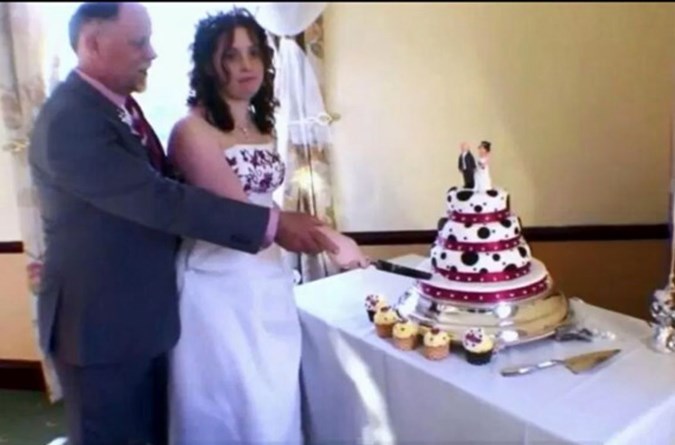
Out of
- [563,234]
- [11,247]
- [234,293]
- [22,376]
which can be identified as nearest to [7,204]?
[11,247]

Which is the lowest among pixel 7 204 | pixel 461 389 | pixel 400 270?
pixel 461 389

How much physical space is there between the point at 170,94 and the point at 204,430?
36 cm

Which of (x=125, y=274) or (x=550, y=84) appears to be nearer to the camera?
(x=125, y=274)

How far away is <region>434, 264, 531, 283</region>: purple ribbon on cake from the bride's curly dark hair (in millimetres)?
239

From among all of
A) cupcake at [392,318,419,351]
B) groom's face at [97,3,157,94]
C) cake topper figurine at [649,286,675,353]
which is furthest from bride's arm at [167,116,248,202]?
cake topper figurine at [649,286,675,353]

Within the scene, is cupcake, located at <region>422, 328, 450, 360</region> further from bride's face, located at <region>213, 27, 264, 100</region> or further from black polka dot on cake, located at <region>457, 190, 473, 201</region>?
bride's face, located at <region>213, 27, 264, 100</region>

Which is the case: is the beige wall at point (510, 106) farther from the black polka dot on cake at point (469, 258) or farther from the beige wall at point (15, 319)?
the beige wall at point (15, 319)

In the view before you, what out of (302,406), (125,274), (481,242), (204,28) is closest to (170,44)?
(204,28)

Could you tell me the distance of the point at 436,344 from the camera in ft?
2.32

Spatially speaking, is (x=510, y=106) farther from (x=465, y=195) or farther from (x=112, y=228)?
(x=112, y=228)

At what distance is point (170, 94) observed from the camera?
1.96ft

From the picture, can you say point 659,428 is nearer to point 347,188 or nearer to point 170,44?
point 347,188

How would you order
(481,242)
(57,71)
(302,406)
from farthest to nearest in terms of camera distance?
1. (302,406)
2. (481,242)
3. (57,71)

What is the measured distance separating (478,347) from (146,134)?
371mm
